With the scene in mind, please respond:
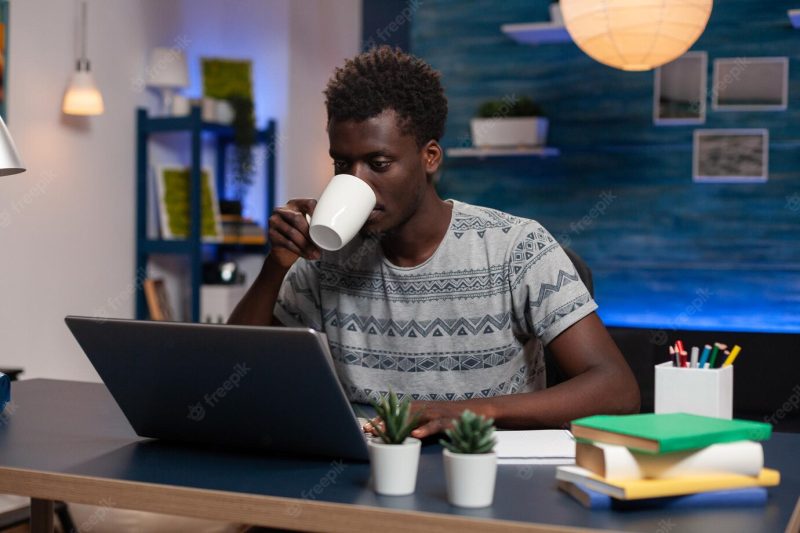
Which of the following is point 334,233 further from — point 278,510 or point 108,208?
point 108,208

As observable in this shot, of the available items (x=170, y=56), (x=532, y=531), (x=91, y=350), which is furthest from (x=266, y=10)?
(x=532, y=531)

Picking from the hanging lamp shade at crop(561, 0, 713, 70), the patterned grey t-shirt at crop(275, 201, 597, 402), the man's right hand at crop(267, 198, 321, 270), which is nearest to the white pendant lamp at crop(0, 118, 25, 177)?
the man's right hand at crop(267, 198, 321, 270)

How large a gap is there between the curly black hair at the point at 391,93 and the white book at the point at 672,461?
692mm

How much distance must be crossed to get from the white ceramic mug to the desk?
329mm

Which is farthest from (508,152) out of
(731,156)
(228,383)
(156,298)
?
(228,383)

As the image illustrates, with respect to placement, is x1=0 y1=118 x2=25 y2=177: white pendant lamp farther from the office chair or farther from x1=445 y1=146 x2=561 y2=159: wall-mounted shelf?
x1=445 y1=146 x2=561 y2=159: wall-mounted shelf

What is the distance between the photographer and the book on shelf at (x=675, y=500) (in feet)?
2.94

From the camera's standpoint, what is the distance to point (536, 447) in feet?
3.77

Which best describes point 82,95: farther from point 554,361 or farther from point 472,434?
point 472,434

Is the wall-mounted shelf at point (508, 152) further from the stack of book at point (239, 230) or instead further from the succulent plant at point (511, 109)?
the stack of book at point (239, 230)

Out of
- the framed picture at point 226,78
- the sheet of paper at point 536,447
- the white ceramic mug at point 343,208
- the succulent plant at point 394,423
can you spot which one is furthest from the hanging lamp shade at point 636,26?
the framed picture at point 226,78

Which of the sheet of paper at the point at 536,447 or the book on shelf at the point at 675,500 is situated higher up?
the book on shelf at the point at 675,500

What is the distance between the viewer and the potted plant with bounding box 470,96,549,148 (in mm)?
3873

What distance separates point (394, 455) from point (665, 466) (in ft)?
0.84
